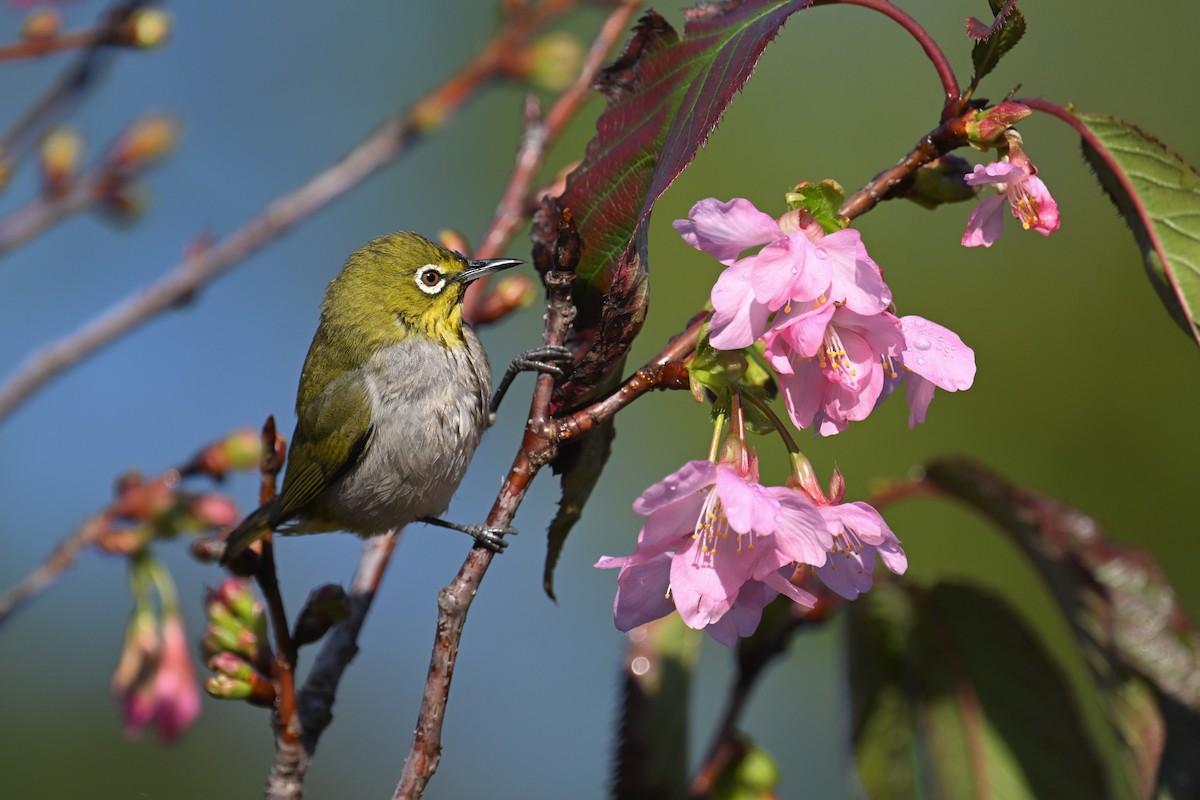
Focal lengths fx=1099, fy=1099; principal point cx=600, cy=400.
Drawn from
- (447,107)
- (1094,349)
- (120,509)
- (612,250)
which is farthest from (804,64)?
(612,250)

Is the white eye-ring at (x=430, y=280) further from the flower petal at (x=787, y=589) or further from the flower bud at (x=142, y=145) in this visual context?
the flower petal at (x=787, y=589)

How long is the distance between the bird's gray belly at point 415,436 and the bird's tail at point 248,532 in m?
0.41

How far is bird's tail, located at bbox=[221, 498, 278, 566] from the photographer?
2.31 metres

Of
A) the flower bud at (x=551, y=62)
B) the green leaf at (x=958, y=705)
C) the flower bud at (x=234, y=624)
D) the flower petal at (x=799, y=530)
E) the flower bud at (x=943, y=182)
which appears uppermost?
the flower bud at (x=551, y=62)

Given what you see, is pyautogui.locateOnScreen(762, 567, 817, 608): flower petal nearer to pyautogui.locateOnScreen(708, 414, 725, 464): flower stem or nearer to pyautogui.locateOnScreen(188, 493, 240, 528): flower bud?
pyautogui.locateOnScreen(708, 414, 725, 464): flower stem

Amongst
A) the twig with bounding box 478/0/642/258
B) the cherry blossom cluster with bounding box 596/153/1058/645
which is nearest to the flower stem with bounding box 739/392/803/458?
the cherry blossom cluster with bounding box 596/153/1058/645

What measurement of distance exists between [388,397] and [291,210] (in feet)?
2.53

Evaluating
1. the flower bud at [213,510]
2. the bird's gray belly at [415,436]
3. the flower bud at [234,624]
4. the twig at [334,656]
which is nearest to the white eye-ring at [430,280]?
the bird's gray belly at [415,436]

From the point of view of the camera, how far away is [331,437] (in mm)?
3926

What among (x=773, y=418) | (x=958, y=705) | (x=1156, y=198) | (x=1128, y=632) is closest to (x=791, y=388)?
(x=773, y=418)

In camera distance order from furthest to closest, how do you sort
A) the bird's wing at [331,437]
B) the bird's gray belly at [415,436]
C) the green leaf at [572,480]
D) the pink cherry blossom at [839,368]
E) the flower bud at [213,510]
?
the bird's wing at [331,437], the bird's gray belly at [415,436], the flower bud at [213,510], the green leaf at [572,480], the pink cherry blossom at [839,368]

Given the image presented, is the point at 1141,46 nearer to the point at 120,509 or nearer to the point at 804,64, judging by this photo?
the point at 804,64

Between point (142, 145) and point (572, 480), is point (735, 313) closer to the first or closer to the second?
point (572, 480)

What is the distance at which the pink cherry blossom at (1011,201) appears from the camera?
1.73 m
